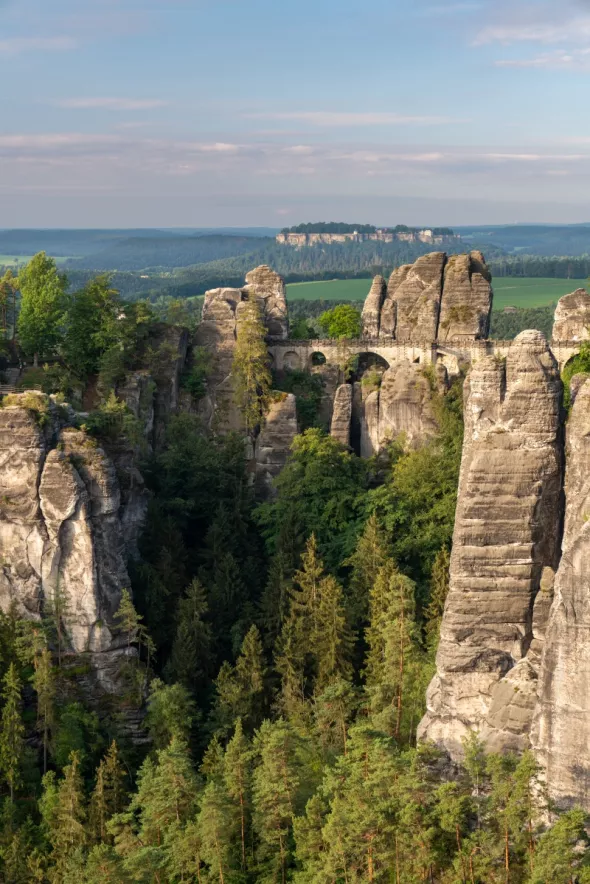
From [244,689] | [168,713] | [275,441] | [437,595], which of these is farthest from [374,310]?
[168,713]

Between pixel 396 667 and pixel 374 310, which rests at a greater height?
pixel 374 310

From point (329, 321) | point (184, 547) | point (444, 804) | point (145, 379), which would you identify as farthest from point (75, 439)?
point (329, 321)

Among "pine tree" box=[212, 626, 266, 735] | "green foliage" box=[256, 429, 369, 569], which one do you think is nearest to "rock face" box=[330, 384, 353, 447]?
"green foliage" box=[256, 429, 369, 569]

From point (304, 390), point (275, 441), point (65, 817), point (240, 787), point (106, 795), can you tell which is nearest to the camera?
point (240, 787)

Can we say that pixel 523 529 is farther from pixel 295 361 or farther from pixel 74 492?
pixel 295 361

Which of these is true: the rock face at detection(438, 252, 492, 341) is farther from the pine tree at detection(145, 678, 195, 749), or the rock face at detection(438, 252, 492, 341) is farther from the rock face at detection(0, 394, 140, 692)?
the pine tree at detection(145, 678, 195, 749)

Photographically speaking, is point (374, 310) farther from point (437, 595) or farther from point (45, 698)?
point (45, 698)
